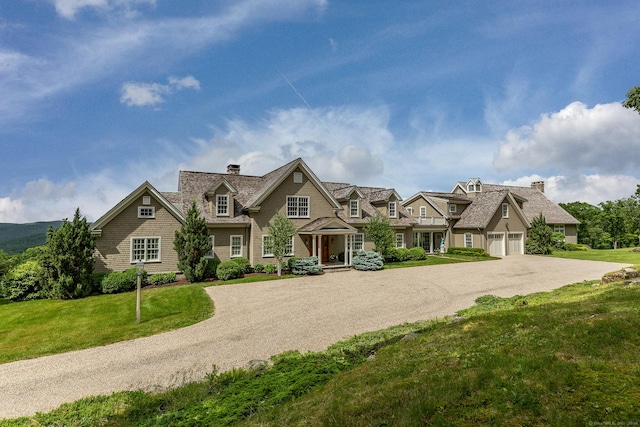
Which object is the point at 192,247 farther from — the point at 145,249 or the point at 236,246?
the point at 236,246

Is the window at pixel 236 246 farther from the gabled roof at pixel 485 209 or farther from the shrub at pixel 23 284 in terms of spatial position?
the gabled roof at pixel 485 209

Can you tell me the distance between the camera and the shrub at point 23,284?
58.4 feet

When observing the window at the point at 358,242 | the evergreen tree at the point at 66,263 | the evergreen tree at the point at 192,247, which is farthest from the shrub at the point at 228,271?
the window at the point at 358,242

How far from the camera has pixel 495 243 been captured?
3700cm

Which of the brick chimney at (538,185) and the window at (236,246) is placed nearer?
the window at (236,246)

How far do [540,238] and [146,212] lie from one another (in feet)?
128

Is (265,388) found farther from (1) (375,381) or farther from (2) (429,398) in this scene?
(2) (429,398)

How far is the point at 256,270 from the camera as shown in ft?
80.8

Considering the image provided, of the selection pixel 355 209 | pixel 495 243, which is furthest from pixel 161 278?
pixel 495 243

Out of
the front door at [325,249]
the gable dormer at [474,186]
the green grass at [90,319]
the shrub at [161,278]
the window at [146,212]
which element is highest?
the gable dormer at [474,186]

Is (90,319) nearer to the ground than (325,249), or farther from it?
nearer to the ground

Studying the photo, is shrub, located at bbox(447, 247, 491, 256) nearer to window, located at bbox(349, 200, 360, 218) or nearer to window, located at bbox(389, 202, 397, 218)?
window, located at bbox(389, 202, 397, 218)

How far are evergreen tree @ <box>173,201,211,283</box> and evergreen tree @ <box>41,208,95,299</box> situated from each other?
4.97m

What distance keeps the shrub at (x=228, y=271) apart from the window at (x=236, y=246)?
3118mm
